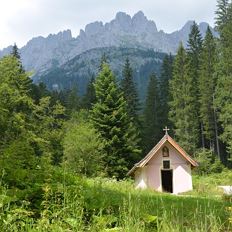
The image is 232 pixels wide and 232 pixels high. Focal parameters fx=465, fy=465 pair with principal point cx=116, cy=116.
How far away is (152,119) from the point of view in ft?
209

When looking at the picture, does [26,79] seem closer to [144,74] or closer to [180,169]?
[180,169]

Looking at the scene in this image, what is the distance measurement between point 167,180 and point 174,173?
7.69 feet

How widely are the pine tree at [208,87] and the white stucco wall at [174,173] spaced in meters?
22.9

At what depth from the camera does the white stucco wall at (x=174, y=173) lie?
32594 mm

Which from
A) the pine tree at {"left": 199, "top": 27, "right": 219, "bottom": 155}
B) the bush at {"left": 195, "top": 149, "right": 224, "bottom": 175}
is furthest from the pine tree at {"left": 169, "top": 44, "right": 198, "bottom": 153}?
the bush at {"left": 195, "top": 149, "right": 224, "bottom": 175}

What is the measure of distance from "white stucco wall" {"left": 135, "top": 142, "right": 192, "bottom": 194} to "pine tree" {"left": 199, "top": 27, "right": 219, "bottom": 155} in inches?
900

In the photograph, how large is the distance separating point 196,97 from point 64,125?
742 inches

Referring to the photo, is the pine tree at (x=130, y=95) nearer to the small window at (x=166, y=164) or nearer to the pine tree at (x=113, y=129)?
the pine tree at (x=113, y=129)

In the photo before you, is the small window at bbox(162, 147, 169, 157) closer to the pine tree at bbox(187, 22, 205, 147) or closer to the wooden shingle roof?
the wooden shingle roof

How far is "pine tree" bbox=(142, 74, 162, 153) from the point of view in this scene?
5950cm

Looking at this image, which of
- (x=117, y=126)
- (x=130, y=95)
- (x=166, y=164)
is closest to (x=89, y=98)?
(x=130, y=95)

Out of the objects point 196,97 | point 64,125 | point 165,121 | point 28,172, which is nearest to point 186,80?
point 196,97

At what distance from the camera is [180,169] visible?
33.3 meters

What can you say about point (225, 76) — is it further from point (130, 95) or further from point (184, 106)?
point (130, 95)
